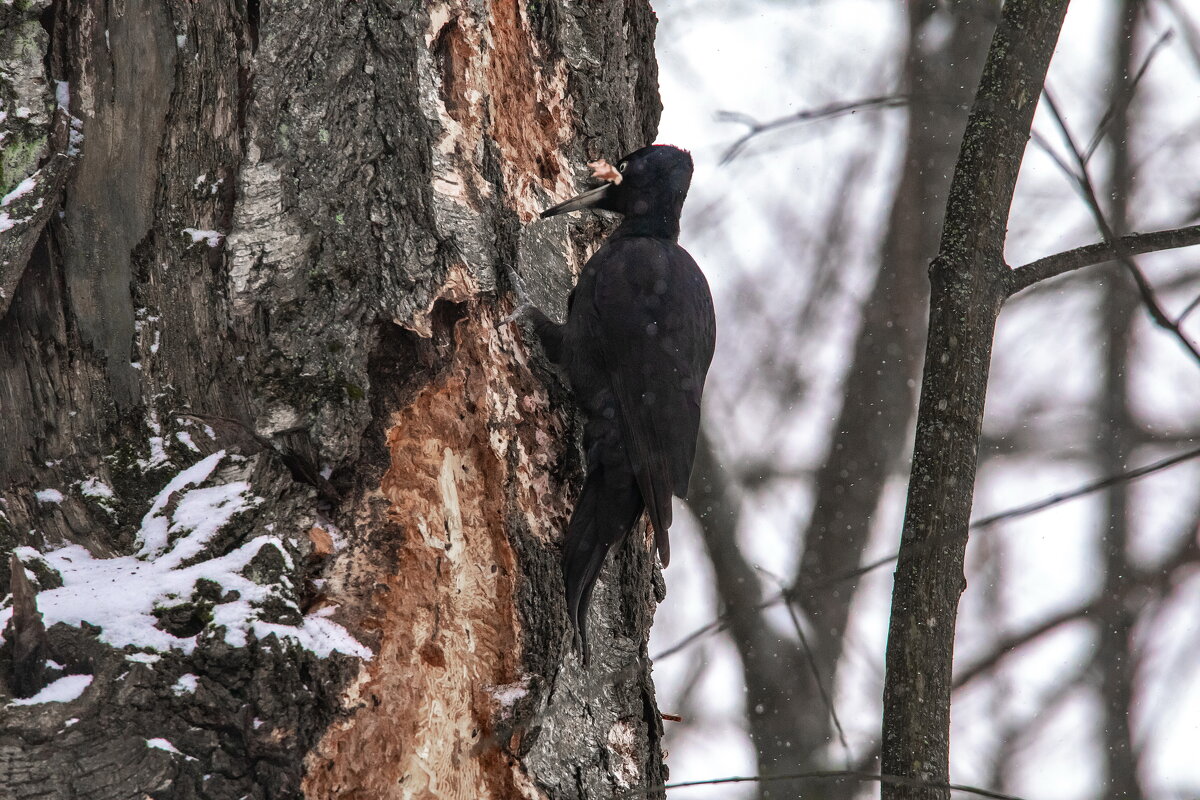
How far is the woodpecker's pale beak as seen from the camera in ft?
7.71

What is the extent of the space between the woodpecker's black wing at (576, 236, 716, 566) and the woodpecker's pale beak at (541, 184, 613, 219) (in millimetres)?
167

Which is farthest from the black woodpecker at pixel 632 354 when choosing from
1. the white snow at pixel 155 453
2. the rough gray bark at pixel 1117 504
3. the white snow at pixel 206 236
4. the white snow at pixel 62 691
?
the rough gray bark at pixel 1117 504

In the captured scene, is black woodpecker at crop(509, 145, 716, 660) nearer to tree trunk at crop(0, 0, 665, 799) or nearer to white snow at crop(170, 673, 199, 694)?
tree trunk at crop(0, 0, 665, 799)

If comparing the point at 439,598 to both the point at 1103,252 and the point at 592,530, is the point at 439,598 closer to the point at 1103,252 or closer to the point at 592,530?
the point at 592,530

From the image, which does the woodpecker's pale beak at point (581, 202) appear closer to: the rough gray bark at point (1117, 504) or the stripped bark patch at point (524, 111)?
the stripped bark patch at point (524, 111)

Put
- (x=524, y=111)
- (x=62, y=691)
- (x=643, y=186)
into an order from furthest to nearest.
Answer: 1. (x=643, y=186)
2. (x=524, y=111)
3. (x=62, y=691)

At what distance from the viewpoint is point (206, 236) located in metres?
1.78

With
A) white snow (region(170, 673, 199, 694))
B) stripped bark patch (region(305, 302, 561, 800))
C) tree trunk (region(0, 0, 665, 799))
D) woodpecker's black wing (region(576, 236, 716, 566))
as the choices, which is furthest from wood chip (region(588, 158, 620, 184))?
white snow (region(170, 673, 199, 694))

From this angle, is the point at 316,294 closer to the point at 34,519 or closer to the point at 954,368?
the point at 34,519

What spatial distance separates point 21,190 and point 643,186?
1.57 metres

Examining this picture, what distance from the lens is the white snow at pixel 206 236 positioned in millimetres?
1773

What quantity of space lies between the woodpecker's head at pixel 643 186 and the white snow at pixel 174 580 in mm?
1017

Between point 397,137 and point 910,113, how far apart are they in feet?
14.7

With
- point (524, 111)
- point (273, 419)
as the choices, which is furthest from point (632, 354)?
point (273, 419)
